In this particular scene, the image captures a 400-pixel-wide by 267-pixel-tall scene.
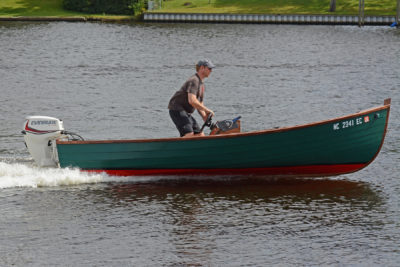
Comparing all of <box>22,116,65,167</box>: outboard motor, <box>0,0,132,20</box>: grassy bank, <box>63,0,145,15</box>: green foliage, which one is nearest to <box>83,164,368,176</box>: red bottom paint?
<box>22,116,65,167</box>: outboard motor

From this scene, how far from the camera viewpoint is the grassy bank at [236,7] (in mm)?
73812

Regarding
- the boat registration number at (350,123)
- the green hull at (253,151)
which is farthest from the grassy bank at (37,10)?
the boat registration number at (350,123)

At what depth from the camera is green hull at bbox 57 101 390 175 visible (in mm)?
16984

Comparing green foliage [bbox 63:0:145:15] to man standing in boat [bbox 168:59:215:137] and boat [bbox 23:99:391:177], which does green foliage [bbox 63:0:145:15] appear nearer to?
boat [bbox 23:99:391:177]

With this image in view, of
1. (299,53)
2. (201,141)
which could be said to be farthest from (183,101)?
(299,53)

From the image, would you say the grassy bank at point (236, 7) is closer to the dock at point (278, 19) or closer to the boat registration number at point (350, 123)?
the dock at point (278, 19)

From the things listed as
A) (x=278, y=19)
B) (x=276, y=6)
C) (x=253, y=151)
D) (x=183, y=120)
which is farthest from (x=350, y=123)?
(x=276, y=6)

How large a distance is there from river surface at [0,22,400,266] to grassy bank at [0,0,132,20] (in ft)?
96.3

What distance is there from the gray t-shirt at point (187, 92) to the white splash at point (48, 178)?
232 cm

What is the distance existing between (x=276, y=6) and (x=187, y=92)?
60.5m

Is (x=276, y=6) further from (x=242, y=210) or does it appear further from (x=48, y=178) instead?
(x=242, y=210)

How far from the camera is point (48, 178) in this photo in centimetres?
1739

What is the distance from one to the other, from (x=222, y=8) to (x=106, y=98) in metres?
44.4

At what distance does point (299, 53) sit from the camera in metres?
51.9
